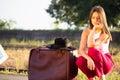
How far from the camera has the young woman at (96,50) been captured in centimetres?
512

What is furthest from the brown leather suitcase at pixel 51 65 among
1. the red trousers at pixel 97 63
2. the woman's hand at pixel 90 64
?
the woman's hand at pixel 90 64

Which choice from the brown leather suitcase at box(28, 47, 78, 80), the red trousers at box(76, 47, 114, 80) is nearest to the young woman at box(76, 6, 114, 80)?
the red trousers at box(76, 47, 114, 80)

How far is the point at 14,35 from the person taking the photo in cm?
2909

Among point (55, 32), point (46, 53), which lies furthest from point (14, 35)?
point (46, 53)

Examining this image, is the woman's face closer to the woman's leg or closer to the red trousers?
the red trousers

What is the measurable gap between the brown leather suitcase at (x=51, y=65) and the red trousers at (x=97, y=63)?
0.18 m

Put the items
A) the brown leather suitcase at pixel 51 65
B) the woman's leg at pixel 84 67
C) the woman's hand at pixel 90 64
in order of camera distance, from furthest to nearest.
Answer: the brown leather suitcase at pixel 51 65 → the woman's leg at pixel 84 67 → the woman's hand at pixel 90 64

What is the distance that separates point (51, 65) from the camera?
214 inches

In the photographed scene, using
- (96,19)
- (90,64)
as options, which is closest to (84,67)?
(90,64)

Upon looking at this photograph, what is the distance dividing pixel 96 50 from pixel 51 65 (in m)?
0.63

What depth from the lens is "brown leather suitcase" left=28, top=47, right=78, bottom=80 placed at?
5.35 meters

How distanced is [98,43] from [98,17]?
1.05 feet

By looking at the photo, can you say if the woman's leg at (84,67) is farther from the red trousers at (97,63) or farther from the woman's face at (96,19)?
the woman's face at (96,19)

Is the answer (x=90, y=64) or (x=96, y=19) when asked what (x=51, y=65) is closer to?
(x=90, y=64)
